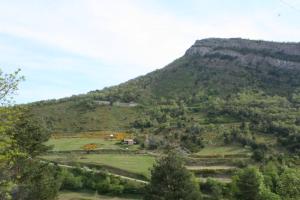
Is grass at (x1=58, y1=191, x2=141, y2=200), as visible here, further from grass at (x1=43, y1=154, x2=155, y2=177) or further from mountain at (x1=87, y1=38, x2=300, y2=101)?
mountain at (x1=87, y1=38, x2=300, y2=101)

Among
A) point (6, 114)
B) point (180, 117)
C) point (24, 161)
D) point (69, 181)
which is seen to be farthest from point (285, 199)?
point (180, 117)

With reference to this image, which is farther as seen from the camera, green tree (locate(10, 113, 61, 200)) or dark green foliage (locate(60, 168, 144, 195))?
dark green foliage (locate(60, 168, 144, 195))

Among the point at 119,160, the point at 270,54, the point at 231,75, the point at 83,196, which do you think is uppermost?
the point at 270,54

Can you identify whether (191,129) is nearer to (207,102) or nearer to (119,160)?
(119,160)

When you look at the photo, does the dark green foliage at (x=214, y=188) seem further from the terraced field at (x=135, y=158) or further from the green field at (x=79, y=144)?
the green field at (x=79, y=144)

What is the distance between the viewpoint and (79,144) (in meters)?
107

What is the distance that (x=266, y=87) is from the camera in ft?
546

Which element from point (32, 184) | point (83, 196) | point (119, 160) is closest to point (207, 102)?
point (119, 160)

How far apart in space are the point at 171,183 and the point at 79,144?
65720 mm

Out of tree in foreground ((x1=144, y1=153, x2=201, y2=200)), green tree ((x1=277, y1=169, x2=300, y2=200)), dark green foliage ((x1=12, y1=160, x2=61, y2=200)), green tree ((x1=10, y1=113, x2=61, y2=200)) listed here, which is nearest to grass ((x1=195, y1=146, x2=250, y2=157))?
green tree ((x1=277, y1=169, x2=300, y2=200))

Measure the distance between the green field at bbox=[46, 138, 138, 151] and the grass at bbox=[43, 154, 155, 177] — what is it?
5016mm

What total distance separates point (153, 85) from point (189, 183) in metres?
140

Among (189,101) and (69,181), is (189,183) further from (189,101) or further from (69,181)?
(189,101)

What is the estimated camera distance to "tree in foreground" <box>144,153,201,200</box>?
42781 millimetres
